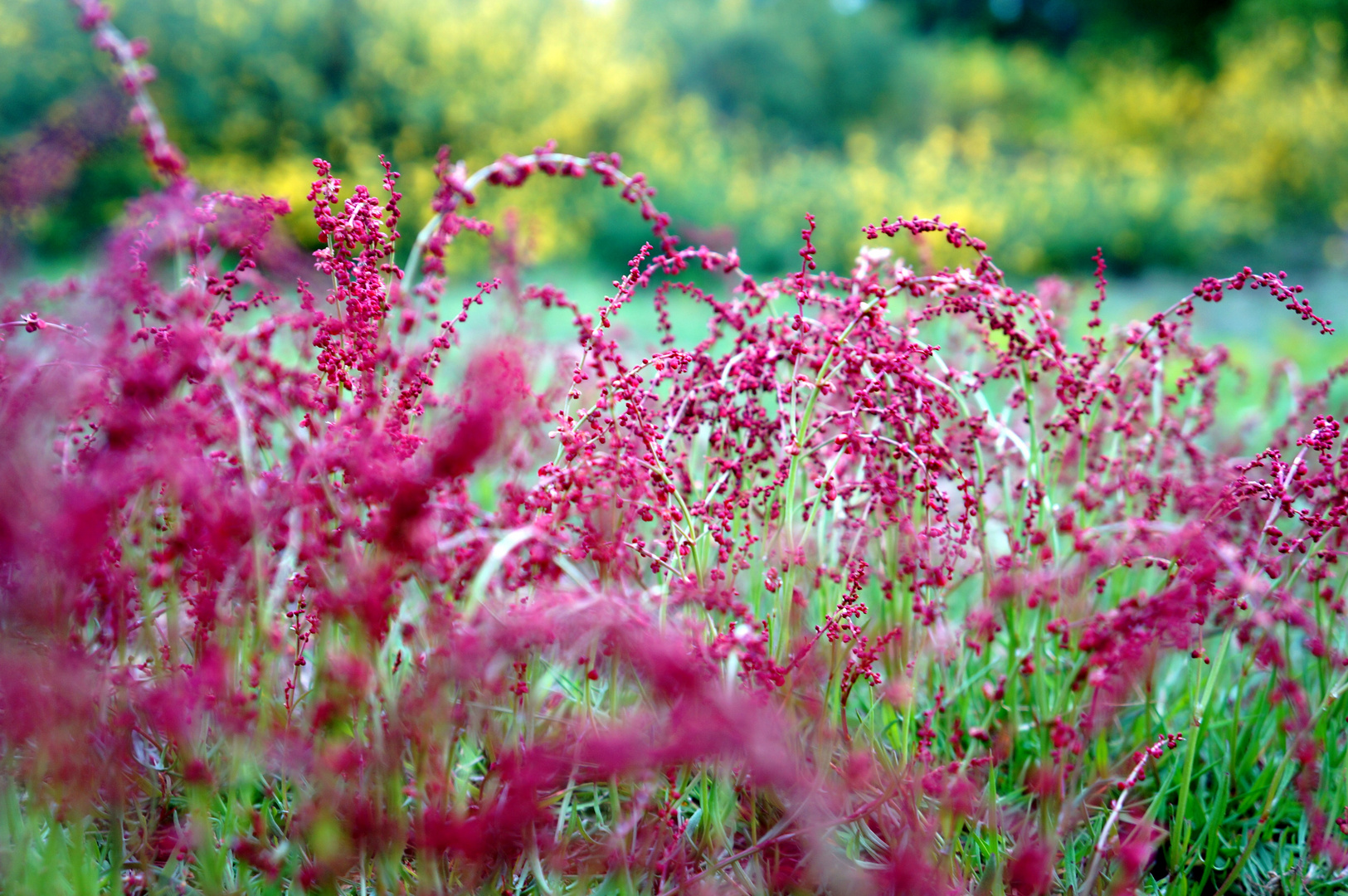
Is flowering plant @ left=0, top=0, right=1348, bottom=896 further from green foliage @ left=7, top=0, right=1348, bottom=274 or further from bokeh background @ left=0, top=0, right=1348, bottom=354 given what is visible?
Result: bokeh background @ left=0, top=0, right=1348, bottom=354

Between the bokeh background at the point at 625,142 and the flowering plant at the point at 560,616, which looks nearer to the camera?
the flowering plant at the point at 560,616

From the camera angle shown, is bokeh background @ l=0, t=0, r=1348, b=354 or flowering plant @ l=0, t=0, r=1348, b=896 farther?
bokeh background @ l=0, t=0, r=1348, b=354

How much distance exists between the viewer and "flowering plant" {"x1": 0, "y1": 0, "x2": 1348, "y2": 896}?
1.21 m

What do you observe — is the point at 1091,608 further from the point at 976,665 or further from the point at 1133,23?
the point at 1133,23

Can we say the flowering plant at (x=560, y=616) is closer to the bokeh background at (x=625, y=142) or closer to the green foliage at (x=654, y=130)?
the green foliage at (x=654, y=130)

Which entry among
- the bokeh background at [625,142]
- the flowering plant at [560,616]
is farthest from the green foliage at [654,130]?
the flowering plant at [560,616]

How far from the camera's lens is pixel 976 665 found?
2381mm

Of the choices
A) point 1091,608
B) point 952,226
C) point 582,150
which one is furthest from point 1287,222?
point 952,226

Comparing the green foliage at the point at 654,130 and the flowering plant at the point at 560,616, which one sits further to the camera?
the green foliage at the point at 654,130

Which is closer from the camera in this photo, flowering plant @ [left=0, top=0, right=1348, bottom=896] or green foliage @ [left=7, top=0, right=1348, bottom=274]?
flowering plant @ [left=0, top=0, right=1348, bottom=896]

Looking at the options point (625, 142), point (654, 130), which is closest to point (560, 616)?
point (625, 142)

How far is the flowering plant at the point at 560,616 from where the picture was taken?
3.96 ft

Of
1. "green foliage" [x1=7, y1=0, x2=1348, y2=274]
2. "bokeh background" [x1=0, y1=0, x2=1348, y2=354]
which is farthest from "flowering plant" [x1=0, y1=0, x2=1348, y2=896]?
"bokeh background" [x1=0, y1=0, x2=1348, y2=354]

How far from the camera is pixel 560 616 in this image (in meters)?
1.15
